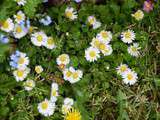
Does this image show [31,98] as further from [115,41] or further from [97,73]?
[115,41]

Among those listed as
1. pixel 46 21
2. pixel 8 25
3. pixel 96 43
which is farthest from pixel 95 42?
pixel 8 25

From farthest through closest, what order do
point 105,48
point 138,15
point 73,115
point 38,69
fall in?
point 138,15 → point 105,48 → point 38,69 → point 73,115

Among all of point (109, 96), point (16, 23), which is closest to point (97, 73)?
point (109, 96)

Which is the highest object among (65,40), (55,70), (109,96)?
(65,40)

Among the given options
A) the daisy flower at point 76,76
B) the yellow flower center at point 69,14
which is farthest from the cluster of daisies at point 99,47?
the yellow flower center at point 69,14

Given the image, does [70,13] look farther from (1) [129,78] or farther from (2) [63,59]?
(1) [129,78]

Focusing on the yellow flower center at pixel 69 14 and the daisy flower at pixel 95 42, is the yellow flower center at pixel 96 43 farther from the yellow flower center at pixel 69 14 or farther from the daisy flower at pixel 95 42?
the yellow flower center at pixel 69 14

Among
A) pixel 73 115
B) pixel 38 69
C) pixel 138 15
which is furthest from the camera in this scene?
pixel 138 15
